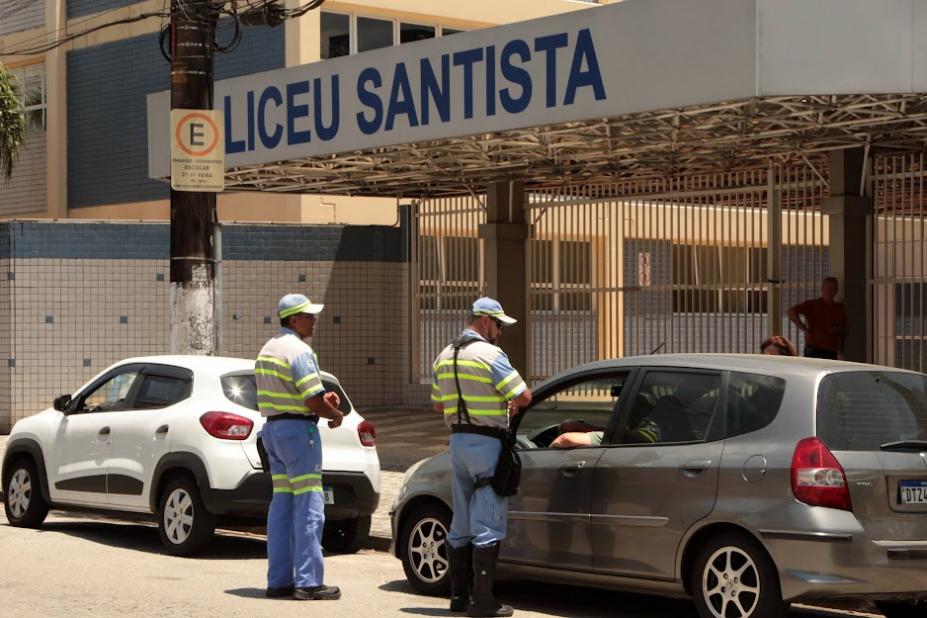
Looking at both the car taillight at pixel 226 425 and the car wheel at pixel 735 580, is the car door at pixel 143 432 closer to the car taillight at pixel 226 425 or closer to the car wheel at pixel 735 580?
the car taillight at pixel 226 425

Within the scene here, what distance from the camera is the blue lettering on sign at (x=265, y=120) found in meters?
18.7

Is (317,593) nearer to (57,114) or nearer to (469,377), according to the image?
(469,377)

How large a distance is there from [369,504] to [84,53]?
20822mm

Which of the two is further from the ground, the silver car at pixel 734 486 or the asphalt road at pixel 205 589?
the silver car at pixel 734 486

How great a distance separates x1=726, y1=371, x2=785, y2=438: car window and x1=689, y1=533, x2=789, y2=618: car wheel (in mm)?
564

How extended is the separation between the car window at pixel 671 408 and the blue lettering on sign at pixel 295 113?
1009 centimetres

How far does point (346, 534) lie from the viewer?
1204 centimetres

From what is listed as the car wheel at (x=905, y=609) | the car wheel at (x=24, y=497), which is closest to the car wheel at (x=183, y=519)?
the car wheel at (x=24, y=497)

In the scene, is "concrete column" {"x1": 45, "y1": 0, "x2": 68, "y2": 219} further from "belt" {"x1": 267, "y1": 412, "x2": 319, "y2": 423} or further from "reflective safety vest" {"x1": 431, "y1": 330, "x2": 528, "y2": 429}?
"reflective safety vest" {"x1": 431, "y1": 330, "x2": 528, "y2": 429}

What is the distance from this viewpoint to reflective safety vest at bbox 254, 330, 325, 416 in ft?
30.9

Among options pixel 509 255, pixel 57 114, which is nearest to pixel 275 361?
pixel 509 255

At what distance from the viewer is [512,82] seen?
1588 centimetres

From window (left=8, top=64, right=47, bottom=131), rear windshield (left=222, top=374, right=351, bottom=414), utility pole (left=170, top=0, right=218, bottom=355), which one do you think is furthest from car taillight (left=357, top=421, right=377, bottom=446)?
window (left=8, top=64, right=47, bottom=131)

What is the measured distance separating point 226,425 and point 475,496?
2926 mm
